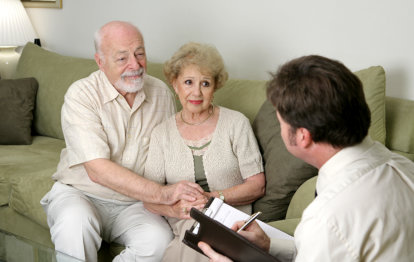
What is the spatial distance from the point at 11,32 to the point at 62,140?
1.14 m

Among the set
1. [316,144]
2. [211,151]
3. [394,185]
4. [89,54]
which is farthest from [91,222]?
[89,54]

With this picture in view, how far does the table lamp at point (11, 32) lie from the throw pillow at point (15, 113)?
2.35 ft

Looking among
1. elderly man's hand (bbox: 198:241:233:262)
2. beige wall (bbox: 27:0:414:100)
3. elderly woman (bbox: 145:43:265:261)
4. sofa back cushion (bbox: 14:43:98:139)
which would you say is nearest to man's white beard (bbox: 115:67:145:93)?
elderly woman (bbox: 145:43:265:261)

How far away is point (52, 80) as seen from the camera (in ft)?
10.7

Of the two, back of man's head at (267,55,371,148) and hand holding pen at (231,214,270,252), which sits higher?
back of man's head at (267,55,371,148)

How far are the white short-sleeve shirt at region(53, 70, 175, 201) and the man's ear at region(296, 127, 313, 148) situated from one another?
1.18 meters

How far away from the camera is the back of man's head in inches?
43.0

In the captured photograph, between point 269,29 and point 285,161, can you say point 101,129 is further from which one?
point 269,29

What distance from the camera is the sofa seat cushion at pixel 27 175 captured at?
8.00 ft

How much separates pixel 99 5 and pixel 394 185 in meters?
3.06

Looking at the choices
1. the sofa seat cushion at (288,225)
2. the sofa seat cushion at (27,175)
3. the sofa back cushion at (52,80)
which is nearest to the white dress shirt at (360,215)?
the sofa seat cushion at (288,225)

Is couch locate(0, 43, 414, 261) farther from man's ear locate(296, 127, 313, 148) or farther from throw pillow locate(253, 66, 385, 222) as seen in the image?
man's ear locate(296, 127, 313, 148)

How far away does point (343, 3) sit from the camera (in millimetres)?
2387

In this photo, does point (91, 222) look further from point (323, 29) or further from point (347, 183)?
point (323, 29)
